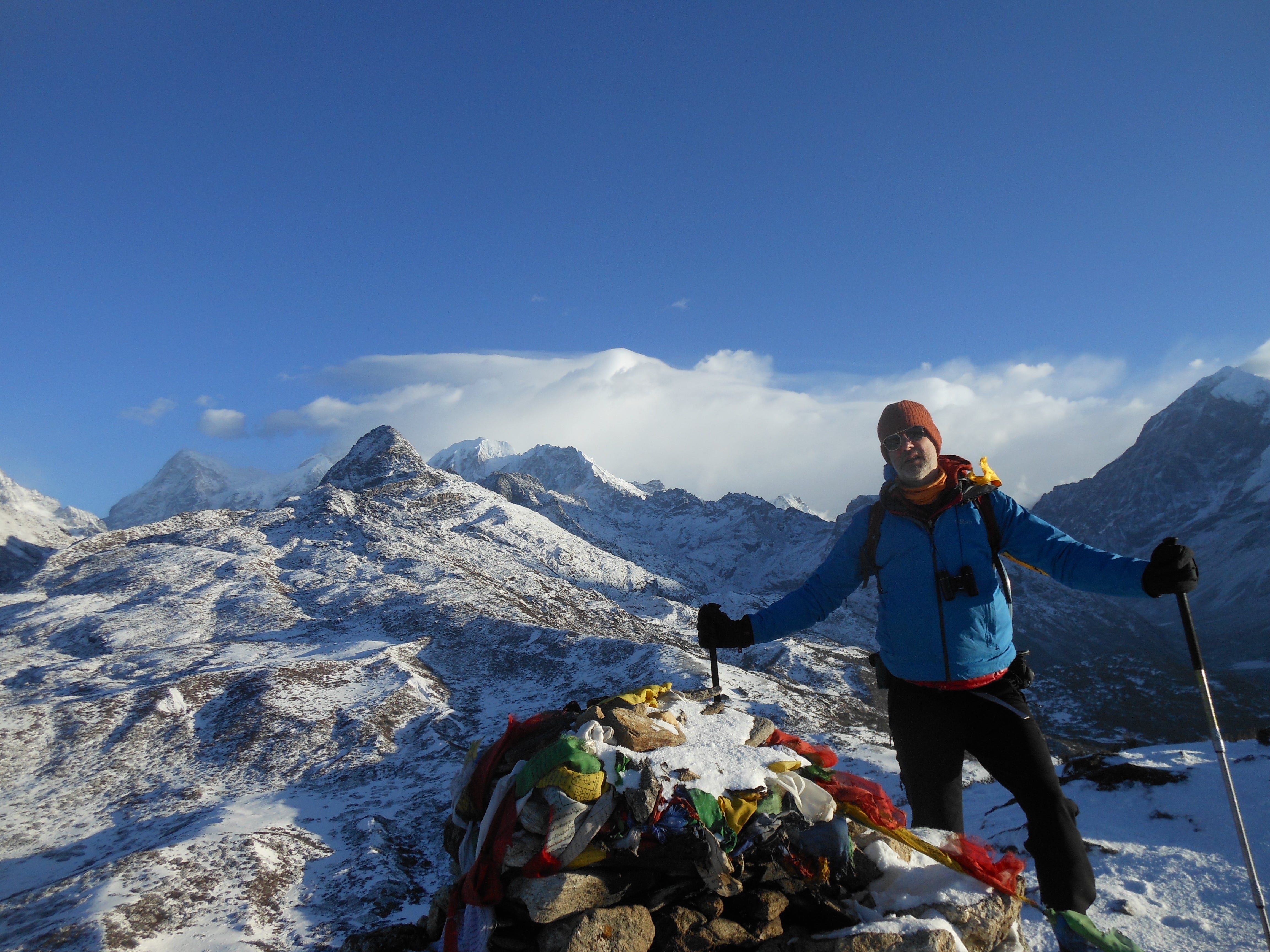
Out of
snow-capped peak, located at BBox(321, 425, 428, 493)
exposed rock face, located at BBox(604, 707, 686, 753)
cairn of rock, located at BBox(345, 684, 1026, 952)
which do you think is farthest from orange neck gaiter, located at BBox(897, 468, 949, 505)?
snow-capped peak, located at BBox(321, 425, 428, 493)

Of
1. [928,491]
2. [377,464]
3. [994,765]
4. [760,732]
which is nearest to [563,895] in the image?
[760,732]

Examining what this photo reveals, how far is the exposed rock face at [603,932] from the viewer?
422 cm

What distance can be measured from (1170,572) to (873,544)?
2114 millimetres

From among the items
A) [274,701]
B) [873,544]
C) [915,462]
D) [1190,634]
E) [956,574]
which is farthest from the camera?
[274,701]

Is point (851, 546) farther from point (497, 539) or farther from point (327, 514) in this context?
point (497, 539)

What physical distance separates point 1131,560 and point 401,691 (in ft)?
140


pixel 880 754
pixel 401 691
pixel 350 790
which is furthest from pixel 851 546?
pixel 401 691

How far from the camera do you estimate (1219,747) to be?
535 cm

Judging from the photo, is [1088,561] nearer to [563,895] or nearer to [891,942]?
[891,942]

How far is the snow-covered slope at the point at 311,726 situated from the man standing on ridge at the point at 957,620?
6.39 feet

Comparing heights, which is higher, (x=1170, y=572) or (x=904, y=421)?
(x=904, y=421)

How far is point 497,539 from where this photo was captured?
111 meters

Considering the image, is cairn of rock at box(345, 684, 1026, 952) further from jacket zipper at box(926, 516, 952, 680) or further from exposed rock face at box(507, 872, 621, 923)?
jacket zipper at box(926, 516, 952, 680)

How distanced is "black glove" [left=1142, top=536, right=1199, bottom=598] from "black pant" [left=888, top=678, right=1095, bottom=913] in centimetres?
136
